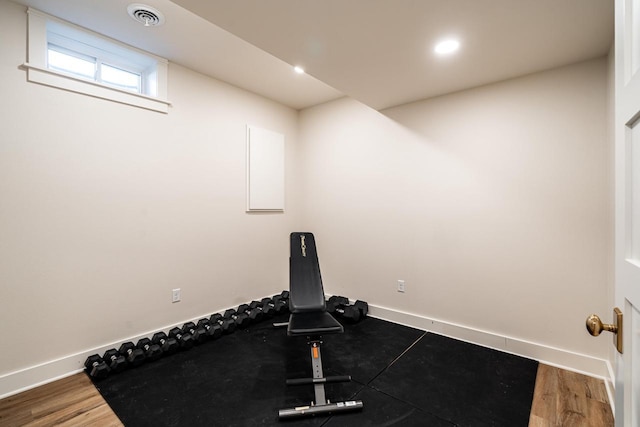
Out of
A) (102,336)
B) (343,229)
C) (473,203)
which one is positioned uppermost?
(473,203)

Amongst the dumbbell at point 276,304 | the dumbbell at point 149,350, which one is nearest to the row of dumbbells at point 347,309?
the dumbbell at point 276,304

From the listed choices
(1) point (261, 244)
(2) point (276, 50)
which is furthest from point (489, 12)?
(1) point (261, 244)

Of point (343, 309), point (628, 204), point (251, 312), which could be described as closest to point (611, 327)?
point (628, 204)

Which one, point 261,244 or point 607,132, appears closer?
point 607,132

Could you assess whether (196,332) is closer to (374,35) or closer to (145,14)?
(145,14)

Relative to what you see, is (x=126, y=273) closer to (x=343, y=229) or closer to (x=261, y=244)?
(x=261, y=244)

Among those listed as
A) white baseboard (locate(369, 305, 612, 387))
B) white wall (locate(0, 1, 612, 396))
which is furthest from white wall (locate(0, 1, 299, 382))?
white baseboard (locate(369, 305, 612, 387))

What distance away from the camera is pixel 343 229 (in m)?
3.66

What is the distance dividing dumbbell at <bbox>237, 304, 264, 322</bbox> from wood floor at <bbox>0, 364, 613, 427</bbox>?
1349mm

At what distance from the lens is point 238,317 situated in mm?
3014

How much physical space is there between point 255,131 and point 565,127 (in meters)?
3.00

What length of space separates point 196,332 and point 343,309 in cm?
154

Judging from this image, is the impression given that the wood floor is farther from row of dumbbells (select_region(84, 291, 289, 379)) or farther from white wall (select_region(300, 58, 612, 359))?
white wall (select_region(300, 58, 612, 359))

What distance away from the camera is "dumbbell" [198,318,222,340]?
272 cm
